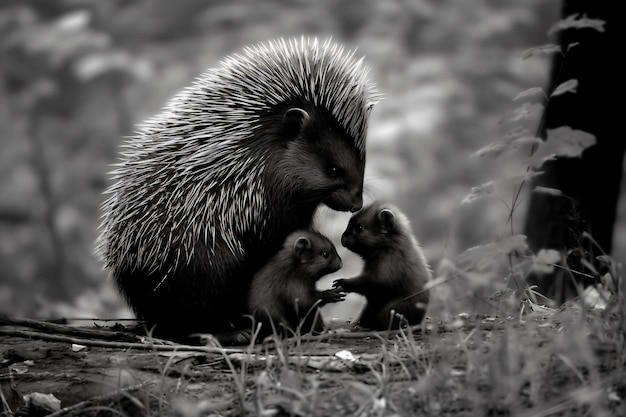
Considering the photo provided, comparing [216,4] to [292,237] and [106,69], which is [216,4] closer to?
[106,69]

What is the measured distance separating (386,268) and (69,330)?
207cm

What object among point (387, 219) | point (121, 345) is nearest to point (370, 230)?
point (387, 219)

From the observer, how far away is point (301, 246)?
4773 millimetres

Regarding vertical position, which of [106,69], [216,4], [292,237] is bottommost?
[292,237]

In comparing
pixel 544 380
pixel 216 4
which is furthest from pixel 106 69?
pixel 544 380

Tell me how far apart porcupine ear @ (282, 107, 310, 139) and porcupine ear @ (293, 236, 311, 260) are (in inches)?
28.1

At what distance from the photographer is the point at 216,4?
1474 centimetres

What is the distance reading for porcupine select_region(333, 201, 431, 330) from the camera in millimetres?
4652

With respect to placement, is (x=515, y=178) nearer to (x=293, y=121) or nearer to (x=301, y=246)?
(x=301, y=246)

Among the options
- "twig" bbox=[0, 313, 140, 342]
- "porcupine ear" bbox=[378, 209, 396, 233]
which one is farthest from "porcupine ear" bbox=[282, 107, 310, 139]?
"twig" bbox=[0, 313, 140, 342]

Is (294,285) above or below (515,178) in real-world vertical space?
below

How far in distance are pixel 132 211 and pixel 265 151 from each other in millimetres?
943

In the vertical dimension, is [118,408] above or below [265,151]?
below

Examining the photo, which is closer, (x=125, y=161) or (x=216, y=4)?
(x=125, y=161)
